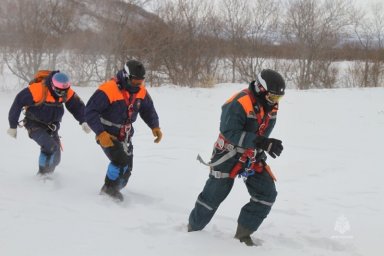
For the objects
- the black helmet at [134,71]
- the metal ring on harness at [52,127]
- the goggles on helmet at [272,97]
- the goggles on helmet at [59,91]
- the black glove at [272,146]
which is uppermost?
the black helmet at [134,71]

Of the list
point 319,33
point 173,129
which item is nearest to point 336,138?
point 173,129

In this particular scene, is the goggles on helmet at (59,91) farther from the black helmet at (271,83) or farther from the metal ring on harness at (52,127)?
the black helmet at (271,83)

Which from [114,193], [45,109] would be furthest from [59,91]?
[114,193]

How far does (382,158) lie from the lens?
289 inches

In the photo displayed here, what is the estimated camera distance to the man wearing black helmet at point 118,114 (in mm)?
4566

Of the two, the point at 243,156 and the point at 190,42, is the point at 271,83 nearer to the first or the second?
the point at 243,156

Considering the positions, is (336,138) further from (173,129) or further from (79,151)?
(79,151)

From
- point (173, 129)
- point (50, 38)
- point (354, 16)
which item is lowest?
point (173, 129)

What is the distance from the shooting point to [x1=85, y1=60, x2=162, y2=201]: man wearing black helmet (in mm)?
4566

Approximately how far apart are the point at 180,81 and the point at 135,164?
492 inches

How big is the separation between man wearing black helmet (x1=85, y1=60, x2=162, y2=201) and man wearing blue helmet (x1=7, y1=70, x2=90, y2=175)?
2.57 ft

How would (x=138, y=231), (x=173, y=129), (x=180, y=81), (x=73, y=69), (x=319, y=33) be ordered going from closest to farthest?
(x=138, y=231) < (x=173, y=129) < (x=73, y=69) < (x=180, y=81) < (x=319, y=33)

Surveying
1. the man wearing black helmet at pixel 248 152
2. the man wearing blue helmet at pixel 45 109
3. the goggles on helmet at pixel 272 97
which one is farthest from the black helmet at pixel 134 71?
the goggles on helmet at pixel 272 97

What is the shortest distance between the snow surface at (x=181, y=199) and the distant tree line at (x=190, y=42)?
6.34m
